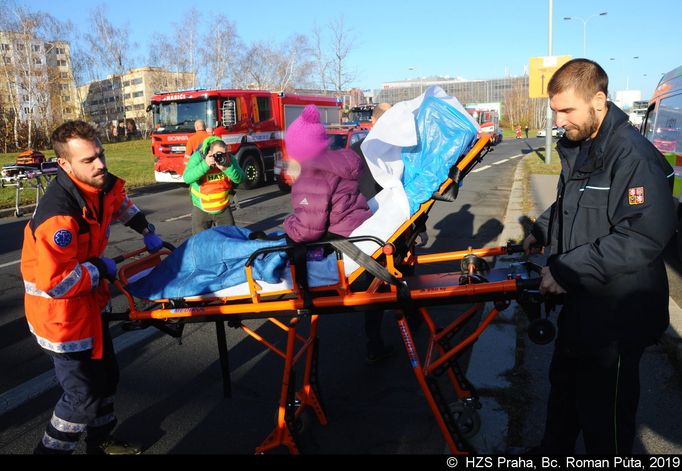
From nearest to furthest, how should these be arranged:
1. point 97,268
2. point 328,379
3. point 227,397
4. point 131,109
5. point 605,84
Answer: point 605,84 → point 97,268 → point 227,397 → point 328,379 → point 131,109

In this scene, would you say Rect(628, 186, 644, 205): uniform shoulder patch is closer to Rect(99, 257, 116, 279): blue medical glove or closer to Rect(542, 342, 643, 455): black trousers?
Rect(542, 342, 643, 455): black trousers

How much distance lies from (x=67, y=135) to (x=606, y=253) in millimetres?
2487

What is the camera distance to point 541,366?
3627 millimetres

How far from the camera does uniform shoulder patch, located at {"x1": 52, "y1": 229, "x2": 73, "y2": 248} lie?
2312mm

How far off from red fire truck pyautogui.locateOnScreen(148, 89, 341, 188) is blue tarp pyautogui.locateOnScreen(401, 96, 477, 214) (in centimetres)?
1093

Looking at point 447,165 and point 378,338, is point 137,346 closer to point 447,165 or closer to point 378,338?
point 378,338

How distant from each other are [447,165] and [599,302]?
130 cm

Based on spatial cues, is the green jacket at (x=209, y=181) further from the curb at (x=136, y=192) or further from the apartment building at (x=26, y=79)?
the apartment building at (x=26, y=79)

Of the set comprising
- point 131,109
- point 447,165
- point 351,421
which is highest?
point 131,109

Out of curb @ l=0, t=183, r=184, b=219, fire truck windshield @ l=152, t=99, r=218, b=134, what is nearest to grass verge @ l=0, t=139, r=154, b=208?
curb @ l=0, t=183, r=184, b=219

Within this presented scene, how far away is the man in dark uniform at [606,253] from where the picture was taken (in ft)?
6.20

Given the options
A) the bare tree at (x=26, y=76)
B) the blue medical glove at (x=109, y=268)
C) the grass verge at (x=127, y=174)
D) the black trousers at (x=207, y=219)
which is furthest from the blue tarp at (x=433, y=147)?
the bare tree at (x=26, y=76)

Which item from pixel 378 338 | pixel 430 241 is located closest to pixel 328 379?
pixel 378 338

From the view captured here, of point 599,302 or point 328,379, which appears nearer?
point 599,302
